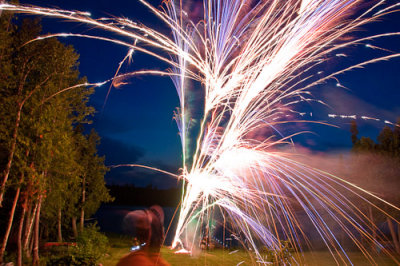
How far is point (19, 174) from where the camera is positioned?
30.1ft

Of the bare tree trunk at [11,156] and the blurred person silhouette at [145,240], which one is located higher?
the bare tree trunk at [11,156]

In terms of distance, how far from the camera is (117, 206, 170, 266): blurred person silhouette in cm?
374

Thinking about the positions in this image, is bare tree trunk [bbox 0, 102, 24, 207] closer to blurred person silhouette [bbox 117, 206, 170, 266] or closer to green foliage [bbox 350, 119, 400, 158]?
blurred person silhouette [bbox 117, 206, 170, 266]

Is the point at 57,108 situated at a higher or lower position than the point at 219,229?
higher

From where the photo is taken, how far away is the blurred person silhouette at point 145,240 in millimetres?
3744

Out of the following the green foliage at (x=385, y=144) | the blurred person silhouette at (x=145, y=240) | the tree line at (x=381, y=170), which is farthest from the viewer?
the green foliage at (x=385, y=144)

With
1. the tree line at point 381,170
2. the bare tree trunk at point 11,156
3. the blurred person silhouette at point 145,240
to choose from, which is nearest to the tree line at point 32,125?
the bare tree trunk at point 11,156

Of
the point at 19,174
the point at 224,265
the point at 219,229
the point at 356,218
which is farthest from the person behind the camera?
the point at 219,229

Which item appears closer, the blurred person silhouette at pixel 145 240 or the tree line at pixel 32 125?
the blurred person silhouette at pixel 145 240

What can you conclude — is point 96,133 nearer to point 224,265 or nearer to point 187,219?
point 187,219

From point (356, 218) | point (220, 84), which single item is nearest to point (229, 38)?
point (220, 84)

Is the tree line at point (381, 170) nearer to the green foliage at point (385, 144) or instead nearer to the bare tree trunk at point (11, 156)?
the green foliage at point (385, 144)

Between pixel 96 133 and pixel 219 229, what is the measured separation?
16.4 meters

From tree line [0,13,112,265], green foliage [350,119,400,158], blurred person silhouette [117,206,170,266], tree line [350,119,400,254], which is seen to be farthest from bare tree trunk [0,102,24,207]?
green foliage [350,119,400,158]
